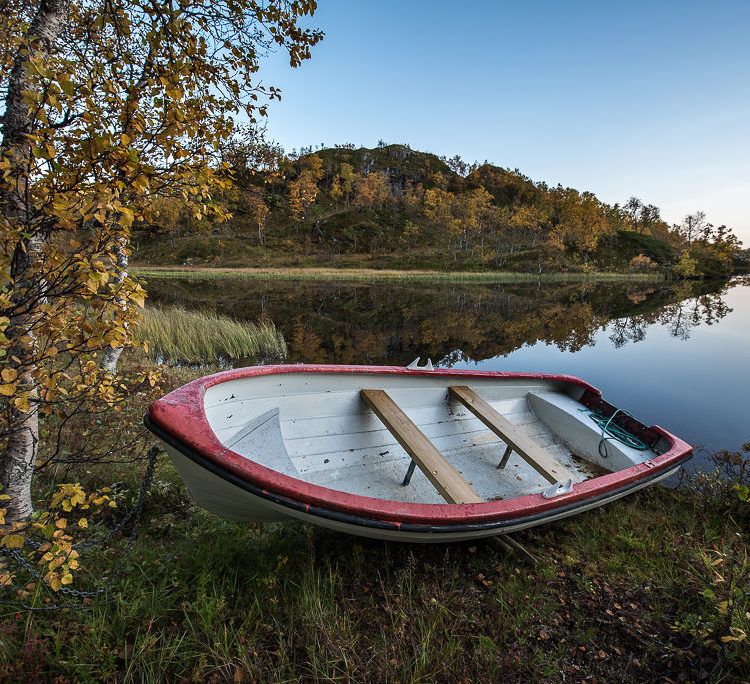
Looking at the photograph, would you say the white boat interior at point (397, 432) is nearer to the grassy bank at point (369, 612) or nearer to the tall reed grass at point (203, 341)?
the grassy bank at point (369, 612)

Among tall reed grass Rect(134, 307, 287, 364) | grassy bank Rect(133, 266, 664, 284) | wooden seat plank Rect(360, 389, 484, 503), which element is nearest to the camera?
wooden seat plank Rect(360, 389, 484, 503)

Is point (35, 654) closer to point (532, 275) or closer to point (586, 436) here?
point (586, 436)

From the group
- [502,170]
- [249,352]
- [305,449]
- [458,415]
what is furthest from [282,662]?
[502,170]

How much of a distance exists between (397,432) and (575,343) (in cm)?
1352

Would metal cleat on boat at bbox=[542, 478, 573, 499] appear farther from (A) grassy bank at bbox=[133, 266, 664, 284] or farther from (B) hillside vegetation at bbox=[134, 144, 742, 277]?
(B) hillside vegetation at bbox=[134, 144, 742, 277]

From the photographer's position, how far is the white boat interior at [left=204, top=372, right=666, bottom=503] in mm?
3291

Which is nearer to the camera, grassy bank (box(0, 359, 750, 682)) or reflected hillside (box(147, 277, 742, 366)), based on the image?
grassy bank (box(0, 359, 750, 682))

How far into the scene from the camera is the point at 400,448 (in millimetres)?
4188

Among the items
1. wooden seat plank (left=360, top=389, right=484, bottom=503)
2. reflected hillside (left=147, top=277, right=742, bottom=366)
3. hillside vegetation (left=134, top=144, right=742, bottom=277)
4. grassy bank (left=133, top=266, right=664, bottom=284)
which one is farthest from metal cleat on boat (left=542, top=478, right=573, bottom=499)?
hillside vegetation (left=134, top=144, right=742, bottom=277)

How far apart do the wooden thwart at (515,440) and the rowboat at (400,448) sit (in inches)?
0.7

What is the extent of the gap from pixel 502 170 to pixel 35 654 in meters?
161

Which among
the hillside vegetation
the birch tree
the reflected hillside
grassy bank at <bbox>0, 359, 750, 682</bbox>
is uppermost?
the hillside vegetation

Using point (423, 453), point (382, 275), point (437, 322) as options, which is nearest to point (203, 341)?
point (423, 453)

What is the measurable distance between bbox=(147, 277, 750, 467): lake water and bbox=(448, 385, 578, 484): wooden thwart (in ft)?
12.7
